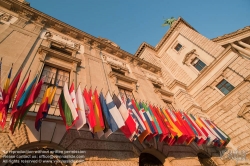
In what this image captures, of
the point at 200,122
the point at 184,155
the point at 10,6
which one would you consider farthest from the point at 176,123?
the point at 10,6

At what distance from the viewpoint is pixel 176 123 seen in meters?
7.41

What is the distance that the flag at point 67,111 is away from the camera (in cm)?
429

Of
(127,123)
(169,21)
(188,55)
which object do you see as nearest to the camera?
(127,123)

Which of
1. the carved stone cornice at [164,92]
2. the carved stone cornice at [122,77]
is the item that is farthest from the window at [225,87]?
the carved stone cornice at [122,77]

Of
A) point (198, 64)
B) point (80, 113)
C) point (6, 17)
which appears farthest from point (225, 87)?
point (6, 17)

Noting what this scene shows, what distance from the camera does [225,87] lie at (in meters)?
12.8

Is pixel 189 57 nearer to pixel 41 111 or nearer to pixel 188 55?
pixel 188 55

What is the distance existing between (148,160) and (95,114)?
4.34 meters

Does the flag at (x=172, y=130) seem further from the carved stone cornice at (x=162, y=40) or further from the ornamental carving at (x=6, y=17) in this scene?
the carved stone cornice at (x=162, y=40)

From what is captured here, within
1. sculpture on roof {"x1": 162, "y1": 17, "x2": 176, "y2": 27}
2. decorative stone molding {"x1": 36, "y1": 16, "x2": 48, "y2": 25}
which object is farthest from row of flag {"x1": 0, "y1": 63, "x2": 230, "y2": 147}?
sculpture on roof {"x1": 162, "y1": 17, "x2": 176, "y2": 27}

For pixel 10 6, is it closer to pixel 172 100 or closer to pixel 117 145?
pixel 117 145

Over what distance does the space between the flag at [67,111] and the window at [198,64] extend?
16.1 meters

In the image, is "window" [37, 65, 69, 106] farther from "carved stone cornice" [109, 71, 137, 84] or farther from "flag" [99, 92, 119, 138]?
"carved stone cornice" [109, 71, 137, 84]

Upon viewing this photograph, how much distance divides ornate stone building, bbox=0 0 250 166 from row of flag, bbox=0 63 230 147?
2.57 ft
